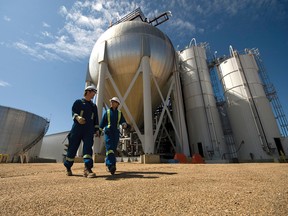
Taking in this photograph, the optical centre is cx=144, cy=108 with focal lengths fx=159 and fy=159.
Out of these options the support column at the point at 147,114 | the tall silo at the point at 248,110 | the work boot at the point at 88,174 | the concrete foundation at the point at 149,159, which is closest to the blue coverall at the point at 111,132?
the work boot at the point at 88,174

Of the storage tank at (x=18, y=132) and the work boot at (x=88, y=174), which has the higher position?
the storage tank at (x=18, y=132)

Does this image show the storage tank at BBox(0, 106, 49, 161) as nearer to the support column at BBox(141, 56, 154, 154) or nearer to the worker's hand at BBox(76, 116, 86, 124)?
the support column at BBox(141, 56, 154, 154)

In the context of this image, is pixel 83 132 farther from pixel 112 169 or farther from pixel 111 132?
pixel 112 169

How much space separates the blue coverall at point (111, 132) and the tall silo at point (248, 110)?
11565 millimetres

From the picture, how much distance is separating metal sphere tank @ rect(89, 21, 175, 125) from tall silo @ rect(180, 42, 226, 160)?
357 cm

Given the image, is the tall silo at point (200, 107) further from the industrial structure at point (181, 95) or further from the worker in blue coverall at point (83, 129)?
the worker in blue coverall at point (83, 129)

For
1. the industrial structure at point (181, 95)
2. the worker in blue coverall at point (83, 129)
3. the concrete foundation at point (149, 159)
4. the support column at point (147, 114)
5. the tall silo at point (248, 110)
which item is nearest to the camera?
the worker in blue coverall at point (83, 129)

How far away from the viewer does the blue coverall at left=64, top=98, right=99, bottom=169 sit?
2.86m

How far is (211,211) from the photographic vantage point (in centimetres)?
103

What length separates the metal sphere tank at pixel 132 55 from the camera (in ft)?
32.5

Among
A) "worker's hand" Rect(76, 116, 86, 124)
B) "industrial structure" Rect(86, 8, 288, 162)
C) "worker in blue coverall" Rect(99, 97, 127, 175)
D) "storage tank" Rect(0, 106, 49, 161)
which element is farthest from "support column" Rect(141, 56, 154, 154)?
"storage tank" Rect(0, 106, 49, 161)

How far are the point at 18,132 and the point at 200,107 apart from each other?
78.9 ft

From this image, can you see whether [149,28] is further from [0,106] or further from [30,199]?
[0,106]

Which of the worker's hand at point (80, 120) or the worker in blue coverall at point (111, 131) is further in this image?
the worker in blue coverall at point (111, 131)
